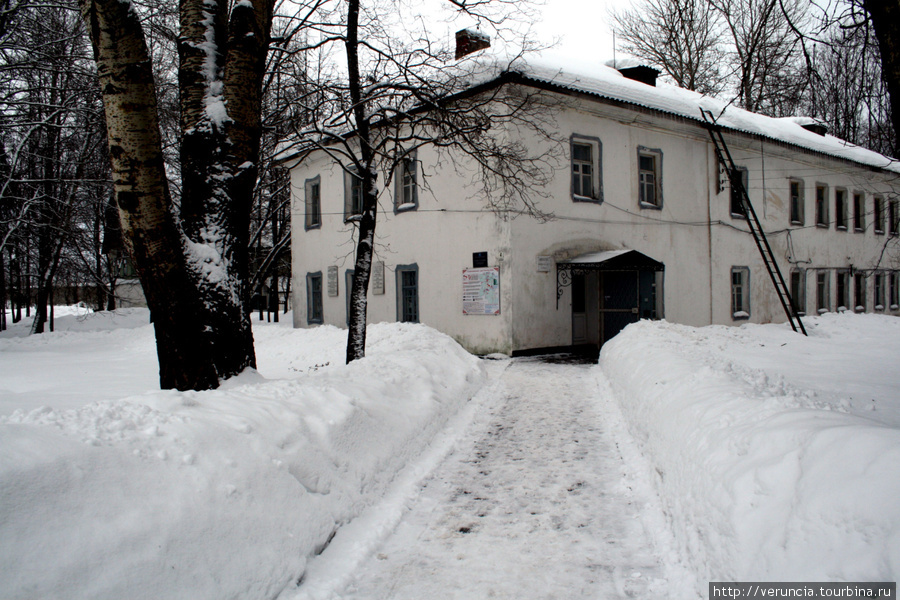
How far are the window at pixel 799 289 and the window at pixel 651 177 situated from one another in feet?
28.4

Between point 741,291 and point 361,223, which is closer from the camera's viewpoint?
point 361,223

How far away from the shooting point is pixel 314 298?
20.7 m

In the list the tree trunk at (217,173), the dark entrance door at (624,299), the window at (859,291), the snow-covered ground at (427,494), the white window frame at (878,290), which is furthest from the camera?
the white window frame at (878,290)

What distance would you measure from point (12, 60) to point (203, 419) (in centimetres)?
1387

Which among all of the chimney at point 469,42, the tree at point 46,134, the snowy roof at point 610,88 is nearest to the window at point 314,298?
the snowy roof at point 610,88

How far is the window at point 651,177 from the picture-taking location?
54.1 ft

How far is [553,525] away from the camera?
13.3 feet

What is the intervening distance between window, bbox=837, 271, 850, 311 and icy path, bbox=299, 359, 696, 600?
72.5 ft

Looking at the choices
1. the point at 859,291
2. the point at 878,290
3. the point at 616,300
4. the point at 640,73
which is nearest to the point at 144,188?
the point at 616,300

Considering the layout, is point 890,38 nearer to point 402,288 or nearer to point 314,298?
point 402,288

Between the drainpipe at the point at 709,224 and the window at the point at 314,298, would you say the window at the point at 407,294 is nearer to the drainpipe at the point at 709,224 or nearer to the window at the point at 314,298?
the window at the point at 314,298

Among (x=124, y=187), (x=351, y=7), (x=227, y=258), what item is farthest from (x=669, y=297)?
(x=124, y=187)

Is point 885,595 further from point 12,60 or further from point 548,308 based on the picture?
point 12,60

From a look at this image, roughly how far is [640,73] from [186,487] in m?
18.9
